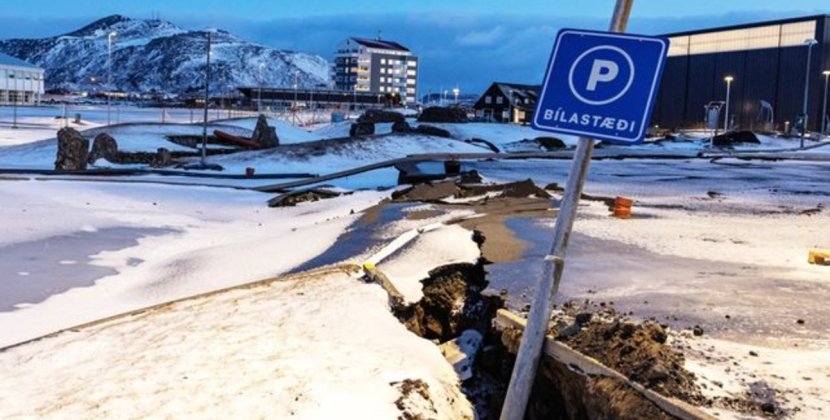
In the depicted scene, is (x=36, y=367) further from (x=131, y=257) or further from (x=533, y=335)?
(x=131, y=257)

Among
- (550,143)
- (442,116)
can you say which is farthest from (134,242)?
(442,116)

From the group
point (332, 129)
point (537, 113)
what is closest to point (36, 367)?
point (537, 113)

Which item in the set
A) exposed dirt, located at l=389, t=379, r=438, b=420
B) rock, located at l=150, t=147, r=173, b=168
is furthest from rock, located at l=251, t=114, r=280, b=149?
exposed dirt, located at l=389, t=379, r=438, b=420

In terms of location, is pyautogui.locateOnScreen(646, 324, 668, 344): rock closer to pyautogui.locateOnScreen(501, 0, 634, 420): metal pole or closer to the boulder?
pyautogui.locateOnScreen(501, 0, 634, 420): metal pole

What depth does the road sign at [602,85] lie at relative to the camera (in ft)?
13.8

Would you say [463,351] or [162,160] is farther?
[162,160]

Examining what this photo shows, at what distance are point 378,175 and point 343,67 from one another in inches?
6130

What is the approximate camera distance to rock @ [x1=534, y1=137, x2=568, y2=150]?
55.5 metres

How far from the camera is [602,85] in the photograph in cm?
430

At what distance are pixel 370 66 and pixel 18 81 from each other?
84.1 meters

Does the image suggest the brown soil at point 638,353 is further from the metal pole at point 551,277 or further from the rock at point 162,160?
the rock at point 162,160

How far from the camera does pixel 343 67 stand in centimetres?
18462

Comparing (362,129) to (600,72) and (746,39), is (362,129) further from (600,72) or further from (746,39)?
(600,72)

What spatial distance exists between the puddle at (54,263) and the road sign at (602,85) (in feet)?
28.0
